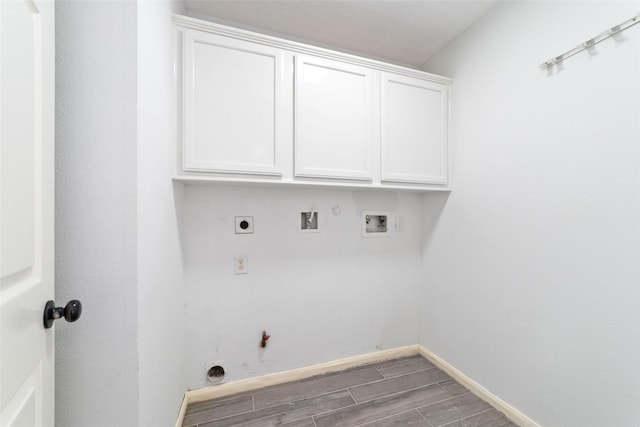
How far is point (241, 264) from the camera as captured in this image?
5.56ft

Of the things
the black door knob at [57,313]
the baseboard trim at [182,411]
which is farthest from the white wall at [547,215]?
the black door knob at [57,313]

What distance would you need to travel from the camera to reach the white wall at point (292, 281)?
162 centimetres

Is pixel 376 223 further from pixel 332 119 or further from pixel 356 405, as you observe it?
pixel 356 405

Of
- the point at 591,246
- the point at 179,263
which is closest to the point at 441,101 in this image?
the point at 591,246

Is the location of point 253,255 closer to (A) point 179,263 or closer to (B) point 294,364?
(A) point 179,263

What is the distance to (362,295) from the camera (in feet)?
6.54

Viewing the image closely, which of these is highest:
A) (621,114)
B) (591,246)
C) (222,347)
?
(621,114)

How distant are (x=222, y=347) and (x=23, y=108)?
158 cm

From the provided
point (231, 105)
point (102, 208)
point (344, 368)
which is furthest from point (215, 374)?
point (231, 105)

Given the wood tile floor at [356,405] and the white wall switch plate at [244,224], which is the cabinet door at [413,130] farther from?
the wood tile floor at [356,405]

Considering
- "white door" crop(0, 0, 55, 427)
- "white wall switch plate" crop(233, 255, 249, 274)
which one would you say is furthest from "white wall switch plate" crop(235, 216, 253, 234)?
"white door" crop(0, 0, 55, 427)

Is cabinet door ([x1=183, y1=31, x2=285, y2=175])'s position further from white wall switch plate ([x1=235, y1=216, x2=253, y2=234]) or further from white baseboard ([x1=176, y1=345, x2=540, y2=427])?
white baseboard ([x1=176, y1=345, x2=540, y2=427])

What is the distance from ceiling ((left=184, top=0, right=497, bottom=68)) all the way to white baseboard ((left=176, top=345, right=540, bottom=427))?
96.2 inches

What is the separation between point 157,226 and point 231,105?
29.4 inches
